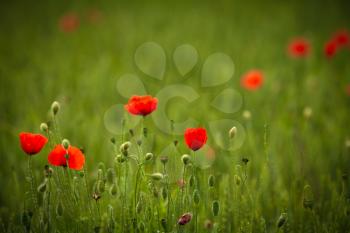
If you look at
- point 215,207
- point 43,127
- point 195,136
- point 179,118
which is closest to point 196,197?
point 215,207

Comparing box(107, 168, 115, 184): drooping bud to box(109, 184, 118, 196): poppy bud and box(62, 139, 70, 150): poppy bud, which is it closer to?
box(109, 184, 118, 196): poppy bud

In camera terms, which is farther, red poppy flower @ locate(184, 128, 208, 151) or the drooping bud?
the drooping bud

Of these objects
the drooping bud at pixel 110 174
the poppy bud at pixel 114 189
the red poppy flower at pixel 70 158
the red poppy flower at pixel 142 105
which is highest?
the red poppy flower at pixel 142 105

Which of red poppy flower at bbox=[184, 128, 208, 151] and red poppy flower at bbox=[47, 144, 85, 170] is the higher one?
red poppy flower at bbox=[184, 128, 208, 151]

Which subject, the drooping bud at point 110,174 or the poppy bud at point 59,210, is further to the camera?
the drooping bud at point 110,174

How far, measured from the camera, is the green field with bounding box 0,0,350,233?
126 cm

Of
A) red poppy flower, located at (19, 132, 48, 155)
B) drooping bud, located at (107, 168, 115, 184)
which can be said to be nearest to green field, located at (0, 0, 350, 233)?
drooping bud, located at (107, 168, 115, 184)

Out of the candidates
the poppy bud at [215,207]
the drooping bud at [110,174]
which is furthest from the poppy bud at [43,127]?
the poppy bud at [215,207]

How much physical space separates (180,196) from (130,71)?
2.02m

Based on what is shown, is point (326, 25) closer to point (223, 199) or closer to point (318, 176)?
point (318, 176)

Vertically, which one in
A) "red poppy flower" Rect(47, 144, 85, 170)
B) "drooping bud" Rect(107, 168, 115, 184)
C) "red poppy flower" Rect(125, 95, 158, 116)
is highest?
"red poppy flower" Rect(125, 95, 158, 116)

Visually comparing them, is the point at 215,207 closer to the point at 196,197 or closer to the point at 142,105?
the point at 196,197

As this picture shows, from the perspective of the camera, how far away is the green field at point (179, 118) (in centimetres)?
126

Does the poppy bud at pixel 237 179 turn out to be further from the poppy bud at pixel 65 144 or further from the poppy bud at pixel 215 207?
the poppy bud at pixel 65 144
